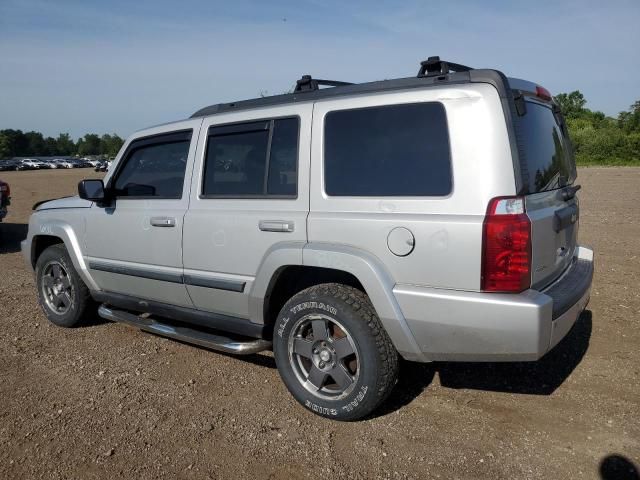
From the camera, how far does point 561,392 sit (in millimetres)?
3873

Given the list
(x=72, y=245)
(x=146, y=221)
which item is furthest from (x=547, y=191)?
(x=72, y=245)

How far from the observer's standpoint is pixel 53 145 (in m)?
133

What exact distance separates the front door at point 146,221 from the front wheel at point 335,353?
106cm

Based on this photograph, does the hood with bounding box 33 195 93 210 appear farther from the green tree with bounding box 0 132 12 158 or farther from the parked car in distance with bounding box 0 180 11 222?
the green tree with bounding box 0 132 12 158

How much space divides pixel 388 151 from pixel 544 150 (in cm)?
97

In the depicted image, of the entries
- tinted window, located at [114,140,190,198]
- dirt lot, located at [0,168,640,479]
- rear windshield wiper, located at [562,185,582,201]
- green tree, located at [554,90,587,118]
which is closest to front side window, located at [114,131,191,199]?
tinted window, located at [114,140,190,198]

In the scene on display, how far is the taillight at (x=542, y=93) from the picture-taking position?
3566mm

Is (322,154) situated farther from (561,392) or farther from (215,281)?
(561,392)

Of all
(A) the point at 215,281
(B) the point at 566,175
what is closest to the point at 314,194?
(A) the point at 215,281

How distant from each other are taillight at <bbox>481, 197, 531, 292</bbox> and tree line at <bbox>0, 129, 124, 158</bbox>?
395ft

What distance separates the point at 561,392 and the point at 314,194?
2158 mm

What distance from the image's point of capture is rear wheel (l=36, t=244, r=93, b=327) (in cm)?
514

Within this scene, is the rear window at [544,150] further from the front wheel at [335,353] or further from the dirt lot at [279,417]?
the dirt lot at [279,417]

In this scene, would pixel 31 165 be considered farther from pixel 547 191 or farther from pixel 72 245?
pixel 547 191
